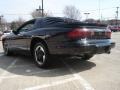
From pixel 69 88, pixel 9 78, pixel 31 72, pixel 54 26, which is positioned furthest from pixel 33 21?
pixel 69 88

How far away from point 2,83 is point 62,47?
5.88 ft

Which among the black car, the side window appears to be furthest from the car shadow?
the side window

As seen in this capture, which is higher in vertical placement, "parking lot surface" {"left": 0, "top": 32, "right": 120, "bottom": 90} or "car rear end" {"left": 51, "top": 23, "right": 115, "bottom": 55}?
"car rear end" {"left": 51, "top": 23, "right": 115, "bottom": 55}

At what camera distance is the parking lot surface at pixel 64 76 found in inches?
187

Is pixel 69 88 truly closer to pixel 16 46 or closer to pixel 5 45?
pixel 16 46

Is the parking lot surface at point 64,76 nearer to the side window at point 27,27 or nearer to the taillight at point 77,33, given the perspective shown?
the taillight at point 77,33

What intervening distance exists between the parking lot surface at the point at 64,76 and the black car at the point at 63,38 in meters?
0.46

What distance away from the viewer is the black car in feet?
18.9

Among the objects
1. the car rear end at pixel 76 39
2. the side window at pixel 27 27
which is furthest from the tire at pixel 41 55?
the side window at pixel 27 27

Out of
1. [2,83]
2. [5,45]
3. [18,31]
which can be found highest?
[18,31]

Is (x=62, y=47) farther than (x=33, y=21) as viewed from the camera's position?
No

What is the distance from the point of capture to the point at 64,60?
790 cm

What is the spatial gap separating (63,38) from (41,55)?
1.16 meters

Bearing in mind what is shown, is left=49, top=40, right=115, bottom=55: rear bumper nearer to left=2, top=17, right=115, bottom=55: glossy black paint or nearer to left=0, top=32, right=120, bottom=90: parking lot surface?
left=2, top=17, right=115, bottom=55: glossy black paint
